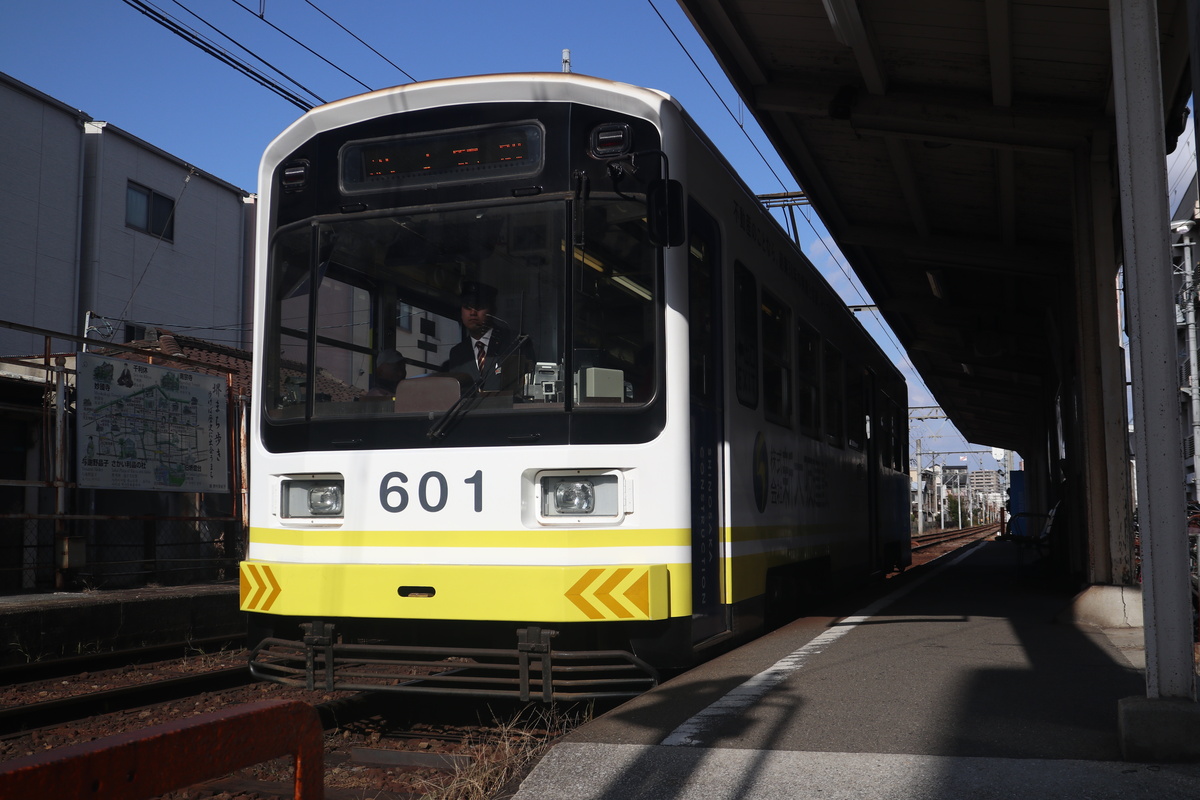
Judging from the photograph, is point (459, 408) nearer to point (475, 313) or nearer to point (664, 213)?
point (475, 313)

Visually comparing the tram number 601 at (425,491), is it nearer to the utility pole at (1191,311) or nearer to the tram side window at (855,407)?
the tram side window at (855,407)

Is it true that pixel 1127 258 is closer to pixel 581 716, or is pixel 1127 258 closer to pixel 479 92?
pixel 479 92

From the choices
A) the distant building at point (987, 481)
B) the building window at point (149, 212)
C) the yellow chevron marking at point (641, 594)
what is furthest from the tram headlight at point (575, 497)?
the distant building at point (987, 481)

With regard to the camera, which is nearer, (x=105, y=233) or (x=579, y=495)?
(x=579, y=495)

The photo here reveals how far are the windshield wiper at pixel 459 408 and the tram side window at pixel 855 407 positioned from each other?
569cm

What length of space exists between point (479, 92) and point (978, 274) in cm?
1129

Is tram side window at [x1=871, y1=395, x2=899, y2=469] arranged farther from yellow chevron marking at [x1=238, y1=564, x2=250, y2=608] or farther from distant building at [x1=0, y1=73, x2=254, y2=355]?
distant building at [x1=0, y1=73, x2=254, y2=355]

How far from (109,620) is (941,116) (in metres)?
8.02

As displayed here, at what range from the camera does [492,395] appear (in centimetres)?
504

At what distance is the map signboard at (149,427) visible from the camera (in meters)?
10.6

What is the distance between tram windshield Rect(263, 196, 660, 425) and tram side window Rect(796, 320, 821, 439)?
3.00 m

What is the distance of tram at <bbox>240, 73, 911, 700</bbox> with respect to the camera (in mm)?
4812

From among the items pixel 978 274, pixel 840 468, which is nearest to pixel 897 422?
pixel 978 274

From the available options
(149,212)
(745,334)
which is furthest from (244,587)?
(149,212)
